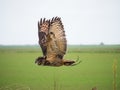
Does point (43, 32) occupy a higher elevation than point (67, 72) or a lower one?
higher

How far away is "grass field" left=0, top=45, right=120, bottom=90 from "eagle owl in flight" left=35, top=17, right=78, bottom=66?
54mm

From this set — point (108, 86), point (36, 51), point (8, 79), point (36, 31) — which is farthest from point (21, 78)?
point (108, 86)

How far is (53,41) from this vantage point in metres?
2.67

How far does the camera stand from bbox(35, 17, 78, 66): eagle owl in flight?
266 cm

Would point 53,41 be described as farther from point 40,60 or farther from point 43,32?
point 40,60

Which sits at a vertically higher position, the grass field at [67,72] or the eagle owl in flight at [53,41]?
the eagle owl in flight at [53,41]

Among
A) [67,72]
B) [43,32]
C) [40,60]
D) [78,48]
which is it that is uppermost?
[43,32]

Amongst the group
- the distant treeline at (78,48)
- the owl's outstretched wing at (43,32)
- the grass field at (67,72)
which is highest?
the owl's outstretched wing at (43,32)

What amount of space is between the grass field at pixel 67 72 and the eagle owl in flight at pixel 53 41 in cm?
5

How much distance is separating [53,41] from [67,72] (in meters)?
0.34

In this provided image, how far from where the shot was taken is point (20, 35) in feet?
9.27

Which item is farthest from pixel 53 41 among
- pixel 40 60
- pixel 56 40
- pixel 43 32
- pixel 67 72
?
pixel 67 72

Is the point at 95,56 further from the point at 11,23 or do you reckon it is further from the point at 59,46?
the point at 11,23

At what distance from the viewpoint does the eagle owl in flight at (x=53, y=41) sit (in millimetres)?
2658
